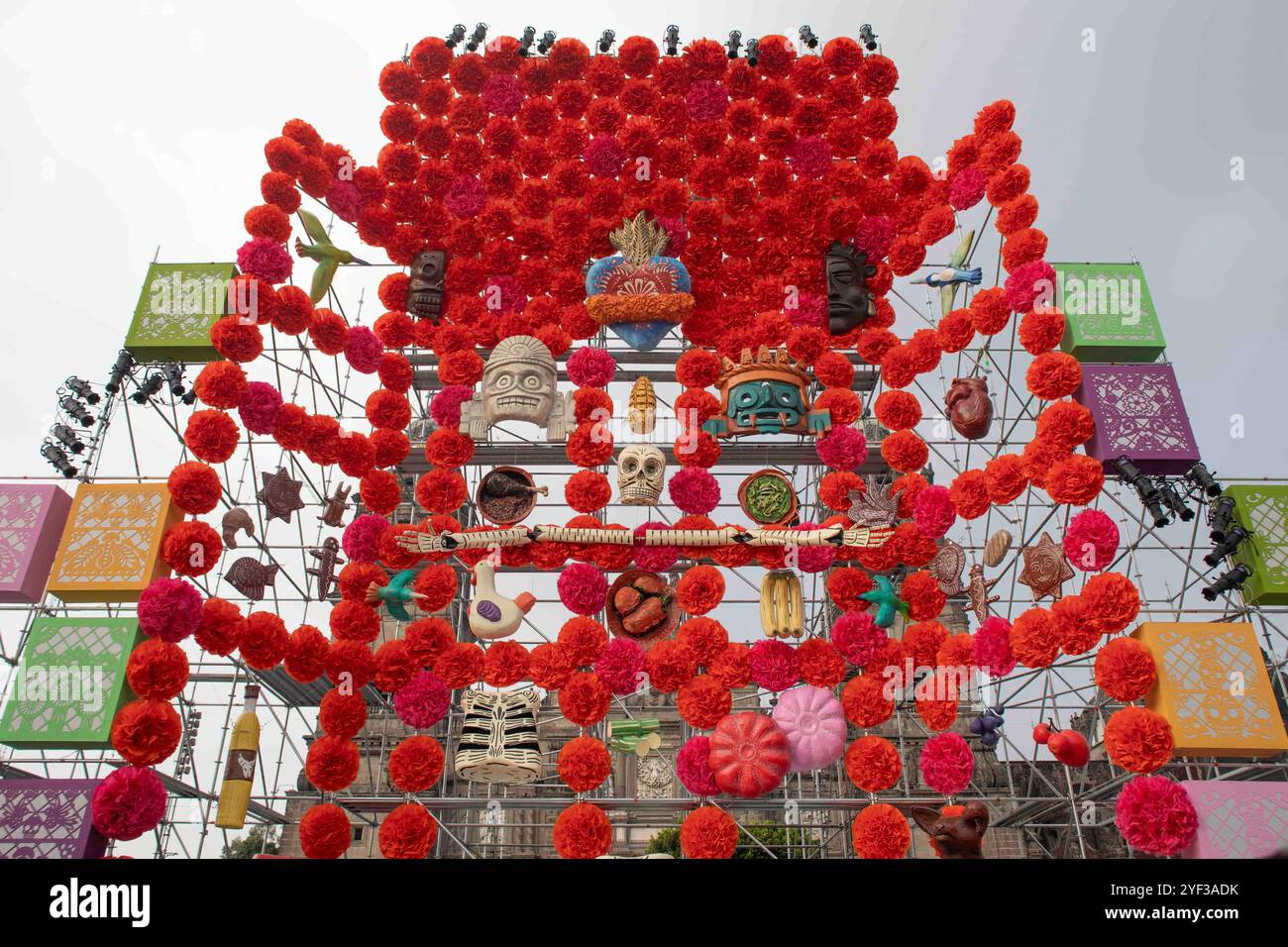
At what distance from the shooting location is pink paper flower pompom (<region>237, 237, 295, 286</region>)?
9.09m

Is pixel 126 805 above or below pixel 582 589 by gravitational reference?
below

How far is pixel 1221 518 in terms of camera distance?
9.95 meters

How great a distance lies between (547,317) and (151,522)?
451cm

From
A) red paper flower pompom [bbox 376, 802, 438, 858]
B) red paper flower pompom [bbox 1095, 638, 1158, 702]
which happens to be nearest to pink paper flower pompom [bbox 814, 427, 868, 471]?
red paper flower pompom [bbox 1095, 638, 1158, 702]

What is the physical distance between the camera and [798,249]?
33.1 ft

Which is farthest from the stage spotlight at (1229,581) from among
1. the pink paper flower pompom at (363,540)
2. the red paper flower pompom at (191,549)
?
the red paper flower pompom at (191,549)

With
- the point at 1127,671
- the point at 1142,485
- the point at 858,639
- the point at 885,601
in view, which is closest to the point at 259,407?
the point at 858,639

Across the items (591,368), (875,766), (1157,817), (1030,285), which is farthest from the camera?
(591,368)

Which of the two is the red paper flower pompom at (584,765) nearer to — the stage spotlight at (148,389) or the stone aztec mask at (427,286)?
the stone aztec mask at (427,286)

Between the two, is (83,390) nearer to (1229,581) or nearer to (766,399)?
(766,399)

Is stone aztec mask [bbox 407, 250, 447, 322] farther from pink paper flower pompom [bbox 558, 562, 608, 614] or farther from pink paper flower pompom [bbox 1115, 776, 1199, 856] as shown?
pink paper flower pompom [bbox 1115, 776, 1199, 856]

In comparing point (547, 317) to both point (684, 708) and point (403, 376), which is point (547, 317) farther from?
point (684, 708)

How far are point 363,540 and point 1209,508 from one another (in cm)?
890
